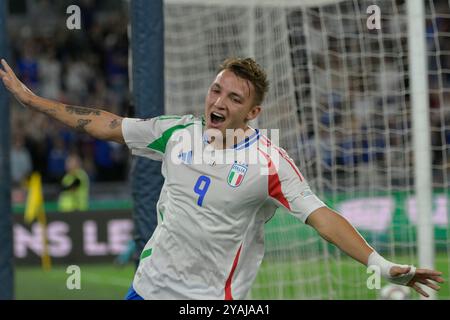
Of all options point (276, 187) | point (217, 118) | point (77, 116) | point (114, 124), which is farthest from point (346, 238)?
point (77, 116)

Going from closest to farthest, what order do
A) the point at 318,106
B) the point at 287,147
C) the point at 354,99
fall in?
the point at 287,147 < the point at 318,106 < the point at 354,99

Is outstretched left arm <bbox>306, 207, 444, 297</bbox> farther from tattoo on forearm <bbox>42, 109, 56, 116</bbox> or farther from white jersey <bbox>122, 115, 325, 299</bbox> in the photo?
tattoo on forearm <bbox>42, 109, 56, 116</bbox>

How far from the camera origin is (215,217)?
17.7ft


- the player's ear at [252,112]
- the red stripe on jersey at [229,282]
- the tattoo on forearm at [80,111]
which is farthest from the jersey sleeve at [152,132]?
the red stripe on jersey at [229,282]

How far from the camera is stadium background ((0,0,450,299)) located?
11.1m

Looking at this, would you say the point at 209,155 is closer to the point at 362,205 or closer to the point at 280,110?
the point at 280,110

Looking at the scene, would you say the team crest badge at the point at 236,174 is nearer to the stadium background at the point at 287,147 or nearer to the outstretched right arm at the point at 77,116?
the outstretched right arm at the point at 77,116

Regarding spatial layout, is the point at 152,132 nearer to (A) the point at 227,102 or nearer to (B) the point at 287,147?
(A) the point at 227,102

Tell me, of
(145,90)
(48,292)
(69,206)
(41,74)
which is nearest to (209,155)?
(145,90)

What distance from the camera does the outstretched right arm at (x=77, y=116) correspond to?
5816mm

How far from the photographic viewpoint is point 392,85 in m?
14.5

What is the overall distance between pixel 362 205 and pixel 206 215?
9.60 m

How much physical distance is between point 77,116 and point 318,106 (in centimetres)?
582

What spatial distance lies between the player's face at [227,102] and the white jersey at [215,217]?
14 cm
